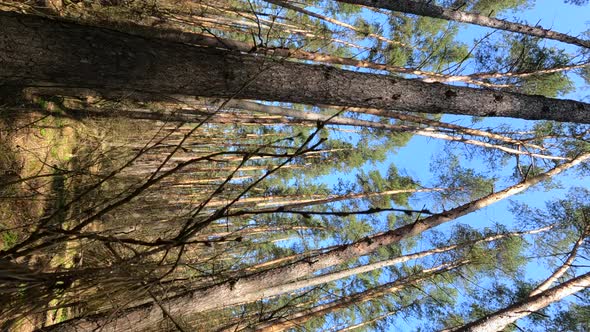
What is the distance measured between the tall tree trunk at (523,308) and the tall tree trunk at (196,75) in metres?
2.25

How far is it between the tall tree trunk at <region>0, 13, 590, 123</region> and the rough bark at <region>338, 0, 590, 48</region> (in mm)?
1730

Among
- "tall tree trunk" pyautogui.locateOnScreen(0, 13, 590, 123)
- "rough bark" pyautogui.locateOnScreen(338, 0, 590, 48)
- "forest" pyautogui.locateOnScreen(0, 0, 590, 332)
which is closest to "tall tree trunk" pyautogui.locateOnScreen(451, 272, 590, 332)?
"forest" pyautogui.locateOnScreen(0, 0, 590, 332)

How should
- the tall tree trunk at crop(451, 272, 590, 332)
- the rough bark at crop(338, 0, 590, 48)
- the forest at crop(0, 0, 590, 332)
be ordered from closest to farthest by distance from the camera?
the forest at crop(0, 0, 590, 332), the tall tree trunk at crop(451, 272, 590, 332), the rough bark at crop(338, 0, 590, 48)

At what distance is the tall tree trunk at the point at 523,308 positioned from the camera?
14.9 ft

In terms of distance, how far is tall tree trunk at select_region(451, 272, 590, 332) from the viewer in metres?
4.53

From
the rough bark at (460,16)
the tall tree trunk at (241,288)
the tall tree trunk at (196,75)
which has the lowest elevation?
the tall tree trunk at (241,288)

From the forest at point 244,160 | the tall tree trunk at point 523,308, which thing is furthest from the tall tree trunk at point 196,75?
the tall tree trunk at point 523,308

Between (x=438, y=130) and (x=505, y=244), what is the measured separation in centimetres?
337

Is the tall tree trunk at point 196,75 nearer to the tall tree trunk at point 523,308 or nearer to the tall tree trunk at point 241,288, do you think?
the tall tree trunk at point 241,288

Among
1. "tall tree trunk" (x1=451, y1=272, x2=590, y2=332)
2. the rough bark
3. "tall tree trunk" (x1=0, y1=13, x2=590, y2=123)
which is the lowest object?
"tall tree trunk" (x1=451, y1=272, x2=590, y2=332)

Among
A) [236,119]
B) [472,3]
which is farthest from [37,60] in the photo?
[472,3]

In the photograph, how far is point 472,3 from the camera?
28.3ft

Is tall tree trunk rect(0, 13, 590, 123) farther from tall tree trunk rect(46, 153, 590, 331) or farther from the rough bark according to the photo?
the rough bark

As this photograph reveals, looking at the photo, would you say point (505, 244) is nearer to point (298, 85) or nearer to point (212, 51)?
point (298, 85)
